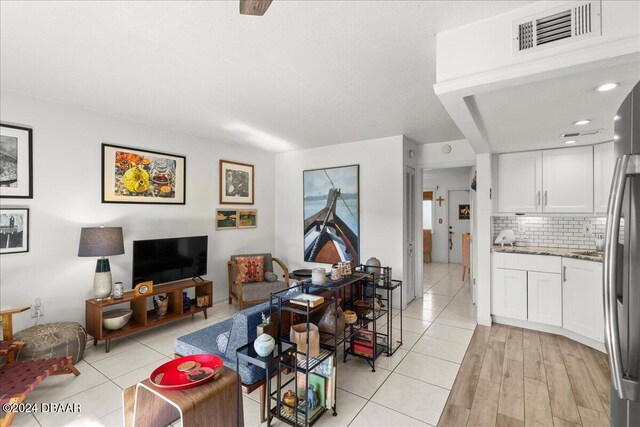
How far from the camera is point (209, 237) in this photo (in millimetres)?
4648

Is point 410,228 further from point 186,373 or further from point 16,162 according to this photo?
point 16,162

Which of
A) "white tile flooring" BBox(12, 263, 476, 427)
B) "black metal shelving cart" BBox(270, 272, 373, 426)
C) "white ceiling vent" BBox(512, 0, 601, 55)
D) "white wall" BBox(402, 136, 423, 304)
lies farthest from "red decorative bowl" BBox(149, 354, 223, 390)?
"white wall" BBox(402, 136, 423, 304)

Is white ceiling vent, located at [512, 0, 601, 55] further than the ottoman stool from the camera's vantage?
No

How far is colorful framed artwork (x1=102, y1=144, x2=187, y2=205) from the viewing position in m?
3.57

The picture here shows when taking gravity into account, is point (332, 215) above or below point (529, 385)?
above

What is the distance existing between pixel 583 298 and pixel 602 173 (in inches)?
57.0

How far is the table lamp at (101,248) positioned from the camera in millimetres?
3100

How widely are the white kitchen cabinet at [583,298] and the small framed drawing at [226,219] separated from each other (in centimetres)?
448

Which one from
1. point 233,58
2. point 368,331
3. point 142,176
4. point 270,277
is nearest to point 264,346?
point 368,331

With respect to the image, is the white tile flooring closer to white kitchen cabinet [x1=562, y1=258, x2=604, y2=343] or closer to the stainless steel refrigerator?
white kitchen cabinet [x1=562, y1=258, x2=604, y2=343]

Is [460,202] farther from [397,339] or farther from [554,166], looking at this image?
[397,339]

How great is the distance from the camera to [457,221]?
27.7ft

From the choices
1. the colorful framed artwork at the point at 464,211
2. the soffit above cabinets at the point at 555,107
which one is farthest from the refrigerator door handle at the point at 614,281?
the colorful framed artwork at the point at 464,211

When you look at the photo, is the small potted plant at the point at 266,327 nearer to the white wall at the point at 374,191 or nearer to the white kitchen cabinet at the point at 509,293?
the white wall at the point at 374,191
